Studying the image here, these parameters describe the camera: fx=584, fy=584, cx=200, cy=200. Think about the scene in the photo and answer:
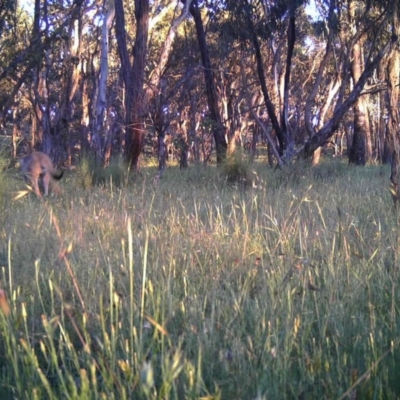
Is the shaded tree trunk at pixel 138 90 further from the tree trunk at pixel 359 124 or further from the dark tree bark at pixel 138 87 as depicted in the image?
the tree trunk at pixel 359 124

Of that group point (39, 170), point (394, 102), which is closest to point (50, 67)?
point (39, 170)

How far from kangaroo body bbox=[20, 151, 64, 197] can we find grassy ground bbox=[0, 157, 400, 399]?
3.69 metres

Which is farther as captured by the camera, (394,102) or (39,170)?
(39,170)

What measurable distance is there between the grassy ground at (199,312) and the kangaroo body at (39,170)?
12.1 ft

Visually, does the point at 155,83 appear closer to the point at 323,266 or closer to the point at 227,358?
the point at 323,266

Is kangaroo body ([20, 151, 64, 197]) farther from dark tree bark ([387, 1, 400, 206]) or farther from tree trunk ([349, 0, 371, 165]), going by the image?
tree trunk ([349, 0, 371, 165])

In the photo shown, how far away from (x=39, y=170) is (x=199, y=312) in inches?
316

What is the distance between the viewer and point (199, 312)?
271 centimetres

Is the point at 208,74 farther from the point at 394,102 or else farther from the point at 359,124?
the point at 394,102

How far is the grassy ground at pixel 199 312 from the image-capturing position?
1892mm

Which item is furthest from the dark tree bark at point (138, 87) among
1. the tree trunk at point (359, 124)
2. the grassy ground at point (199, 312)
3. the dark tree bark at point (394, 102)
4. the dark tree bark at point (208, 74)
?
the tree trunk at point (359, 124)

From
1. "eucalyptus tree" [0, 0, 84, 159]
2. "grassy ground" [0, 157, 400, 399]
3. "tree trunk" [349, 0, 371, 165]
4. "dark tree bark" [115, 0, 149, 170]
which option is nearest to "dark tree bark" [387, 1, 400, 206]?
"grassy ground" [0, 157, 400, 399]

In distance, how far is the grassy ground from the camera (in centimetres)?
189

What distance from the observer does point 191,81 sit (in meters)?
19.7
